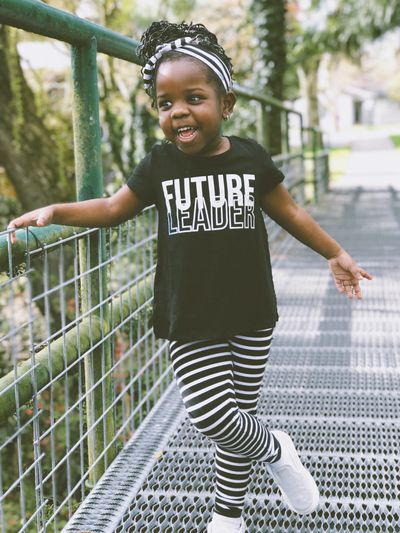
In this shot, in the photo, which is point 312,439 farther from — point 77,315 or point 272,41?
point 272,41

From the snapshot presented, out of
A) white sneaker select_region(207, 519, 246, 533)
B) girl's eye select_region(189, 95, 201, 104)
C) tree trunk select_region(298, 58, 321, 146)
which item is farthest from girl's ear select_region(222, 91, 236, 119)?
tree trunk select_region(298, 58, 321, 146)

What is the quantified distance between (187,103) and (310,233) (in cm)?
55

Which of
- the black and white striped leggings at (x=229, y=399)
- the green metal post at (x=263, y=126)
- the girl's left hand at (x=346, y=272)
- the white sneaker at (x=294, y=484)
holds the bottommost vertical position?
the white sneaker at (x=294, y=484)

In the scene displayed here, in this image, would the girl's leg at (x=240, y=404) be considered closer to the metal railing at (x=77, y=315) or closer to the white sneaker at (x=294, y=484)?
the white sneaker at (x=294, y=484)

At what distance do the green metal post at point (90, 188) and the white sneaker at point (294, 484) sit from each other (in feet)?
1.98

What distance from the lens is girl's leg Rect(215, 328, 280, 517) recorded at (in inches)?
80.9

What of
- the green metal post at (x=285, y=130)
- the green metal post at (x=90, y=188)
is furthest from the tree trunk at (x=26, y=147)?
the green metal post at (x=90, y=188)

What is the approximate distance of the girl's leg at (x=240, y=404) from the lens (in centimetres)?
205

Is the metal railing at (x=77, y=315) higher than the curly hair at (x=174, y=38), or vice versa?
the curly hair at (x=174, y=38)

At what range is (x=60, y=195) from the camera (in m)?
6.86

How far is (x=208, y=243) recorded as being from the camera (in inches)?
77.3

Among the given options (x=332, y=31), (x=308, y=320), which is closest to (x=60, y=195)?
(x=308, y=320)

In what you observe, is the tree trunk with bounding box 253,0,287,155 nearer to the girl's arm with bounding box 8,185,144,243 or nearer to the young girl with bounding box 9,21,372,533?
the young girl with bounding box 9,21,372,533

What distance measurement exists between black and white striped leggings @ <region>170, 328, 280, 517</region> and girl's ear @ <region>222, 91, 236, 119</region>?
590mm
